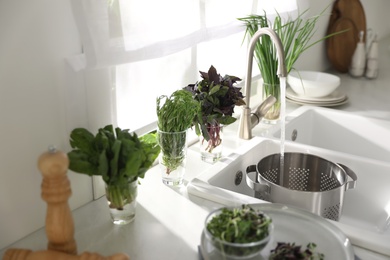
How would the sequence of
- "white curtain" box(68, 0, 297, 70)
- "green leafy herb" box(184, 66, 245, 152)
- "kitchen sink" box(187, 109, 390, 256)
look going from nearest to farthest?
"white curtain" box(68, 0, 297, 70), "kitchen sink" box(187, 109, 390, 256), "green leafy herb" box(184, 66, 245, 152)

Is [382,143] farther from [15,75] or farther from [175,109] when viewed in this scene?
[15,75]

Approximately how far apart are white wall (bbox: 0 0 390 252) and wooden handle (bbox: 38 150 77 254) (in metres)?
0.17

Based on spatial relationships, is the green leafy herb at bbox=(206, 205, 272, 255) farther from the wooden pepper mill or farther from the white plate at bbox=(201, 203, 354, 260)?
the wooden pepper mill

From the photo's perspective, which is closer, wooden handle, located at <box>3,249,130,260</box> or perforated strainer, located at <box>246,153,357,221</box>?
wooden handle, located at <box>3,249,130,260</box>

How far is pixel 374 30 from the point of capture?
3.00 metres

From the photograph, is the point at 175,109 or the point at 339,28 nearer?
the point at 175,109

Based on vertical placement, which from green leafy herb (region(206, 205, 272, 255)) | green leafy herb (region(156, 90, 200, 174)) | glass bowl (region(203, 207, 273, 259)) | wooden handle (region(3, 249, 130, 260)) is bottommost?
wooden handle (region(3, 249, 130, 260))

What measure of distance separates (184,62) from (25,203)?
685mm

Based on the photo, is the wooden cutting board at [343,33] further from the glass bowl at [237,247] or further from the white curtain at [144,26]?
the glass bowl at [237,247]

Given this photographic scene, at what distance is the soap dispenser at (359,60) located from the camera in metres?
2.30

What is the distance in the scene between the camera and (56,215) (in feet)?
2.66

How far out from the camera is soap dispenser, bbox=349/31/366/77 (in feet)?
7.54

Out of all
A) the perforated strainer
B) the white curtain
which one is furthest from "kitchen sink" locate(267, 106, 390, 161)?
the white curtain

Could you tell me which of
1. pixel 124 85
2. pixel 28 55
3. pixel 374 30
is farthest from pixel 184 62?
pixel 374 30
